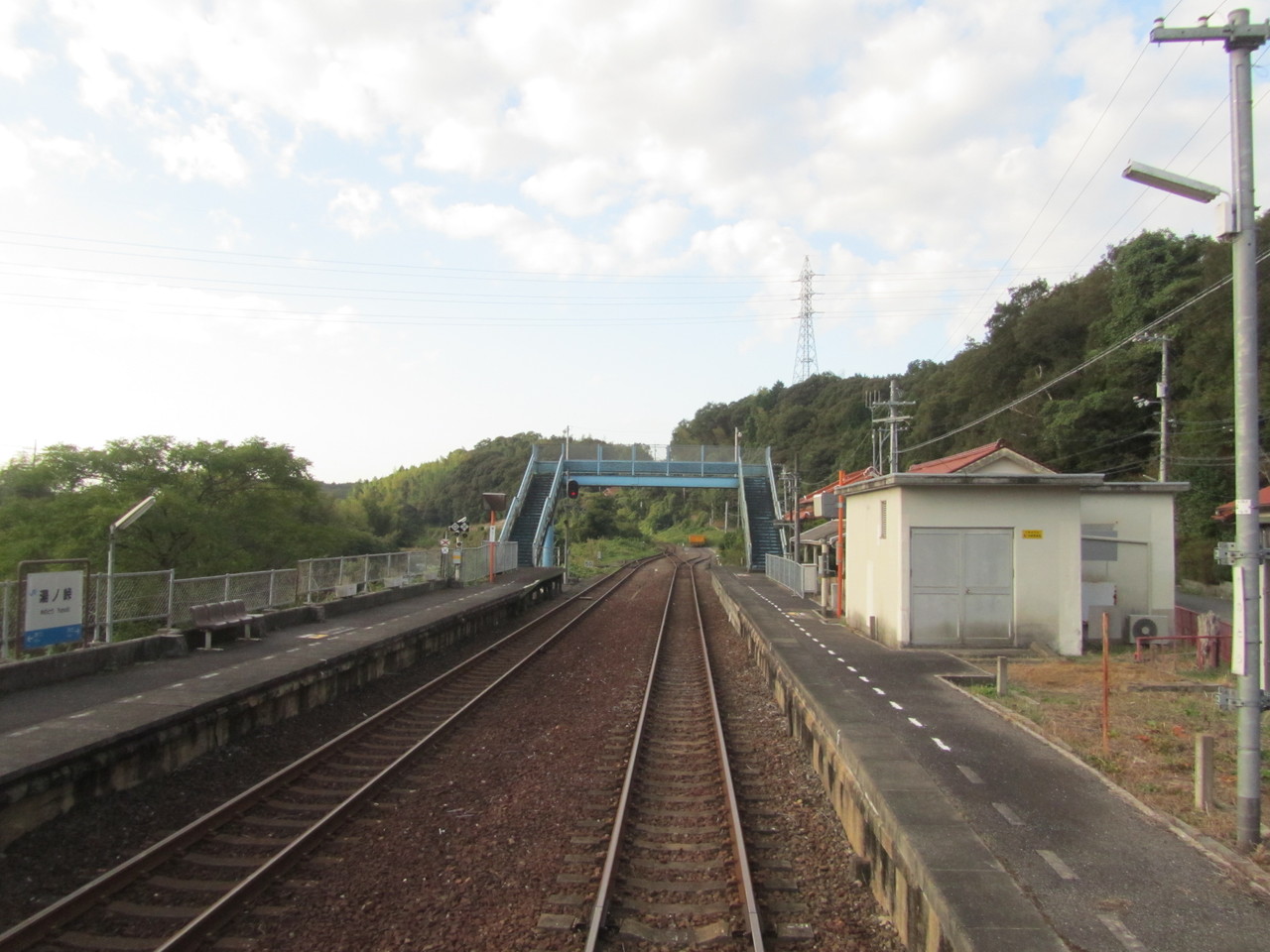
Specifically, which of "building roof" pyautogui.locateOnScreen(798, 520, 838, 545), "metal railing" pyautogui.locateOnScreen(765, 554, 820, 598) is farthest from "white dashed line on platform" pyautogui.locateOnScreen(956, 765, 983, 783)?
"building roof" pyautogui.locateOnScreen(798, 520, 838, 545)

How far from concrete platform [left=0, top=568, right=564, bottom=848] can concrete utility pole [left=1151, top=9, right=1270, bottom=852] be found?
25.1 ft

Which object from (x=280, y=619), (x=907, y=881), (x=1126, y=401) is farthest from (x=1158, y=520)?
(x=1126, y=401)

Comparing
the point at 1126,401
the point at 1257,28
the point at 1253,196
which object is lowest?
the point at 1253,196

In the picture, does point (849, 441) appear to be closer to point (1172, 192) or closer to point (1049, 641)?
point (1049, 641)

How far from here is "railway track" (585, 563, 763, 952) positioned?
4.73 m

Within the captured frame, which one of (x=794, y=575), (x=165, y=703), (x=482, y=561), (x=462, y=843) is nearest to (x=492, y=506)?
(x=482, y=561)

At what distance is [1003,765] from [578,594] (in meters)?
24.5

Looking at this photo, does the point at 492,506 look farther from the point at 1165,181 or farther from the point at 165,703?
the point at 1165,181

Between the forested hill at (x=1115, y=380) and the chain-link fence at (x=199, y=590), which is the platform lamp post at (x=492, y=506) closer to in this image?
the chain-link fence at (x=199, y=590)

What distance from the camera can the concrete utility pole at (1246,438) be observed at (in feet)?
16.6

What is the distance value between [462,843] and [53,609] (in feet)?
22.3

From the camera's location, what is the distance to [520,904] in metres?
5.02

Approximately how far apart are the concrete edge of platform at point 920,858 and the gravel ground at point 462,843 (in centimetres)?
21

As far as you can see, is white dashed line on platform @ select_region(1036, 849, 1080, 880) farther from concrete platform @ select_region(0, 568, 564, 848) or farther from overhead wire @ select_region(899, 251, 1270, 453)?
overhead wire @ select_region(899, 251, 1270, 453)
